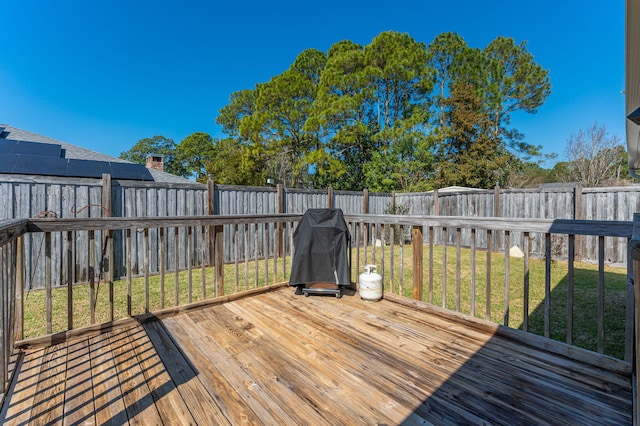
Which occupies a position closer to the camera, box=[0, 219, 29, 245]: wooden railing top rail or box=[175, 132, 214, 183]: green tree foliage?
box=[0, 219, 29, 245]: wooden railing top rail

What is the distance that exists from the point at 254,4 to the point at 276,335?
11.5 meters

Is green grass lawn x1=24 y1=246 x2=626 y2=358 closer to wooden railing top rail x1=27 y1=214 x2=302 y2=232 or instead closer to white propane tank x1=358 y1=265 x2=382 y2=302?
white propane tank x1=358 y1=265 x2=382 y2=302

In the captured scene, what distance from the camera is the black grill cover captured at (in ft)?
10.6

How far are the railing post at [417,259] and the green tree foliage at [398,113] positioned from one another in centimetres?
1105

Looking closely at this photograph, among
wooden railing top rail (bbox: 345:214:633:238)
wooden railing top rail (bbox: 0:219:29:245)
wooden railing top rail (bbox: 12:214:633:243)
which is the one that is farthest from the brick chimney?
wooden railing top rail (bbox: 345:214:633:238)

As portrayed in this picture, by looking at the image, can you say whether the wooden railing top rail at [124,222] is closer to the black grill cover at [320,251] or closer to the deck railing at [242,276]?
the deck railing at [242,276]

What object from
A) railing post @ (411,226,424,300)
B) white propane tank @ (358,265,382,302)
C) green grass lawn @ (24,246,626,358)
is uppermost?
railing post @ (411,226,424,300)

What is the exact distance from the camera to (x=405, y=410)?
56.7 inches

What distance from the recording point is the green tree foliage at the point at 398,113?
1384 cm

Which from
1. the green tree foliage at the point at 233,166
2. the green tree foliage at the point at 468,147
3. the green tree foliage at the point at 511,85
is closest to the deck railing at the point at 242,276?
the green tree foliage at the point at 468,147

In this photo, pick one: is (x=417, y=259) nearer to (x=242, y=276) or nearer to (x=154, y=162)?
(x=242, y=276)

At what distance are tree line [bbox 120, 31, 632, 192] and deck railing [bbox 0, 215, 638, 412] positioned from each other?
25.9 feet

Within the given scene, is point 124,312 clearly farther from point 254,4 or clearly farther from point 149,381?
point 254,4

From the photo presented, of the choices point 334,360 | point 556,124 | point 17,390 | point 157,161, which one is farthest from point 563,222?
point 556,124
